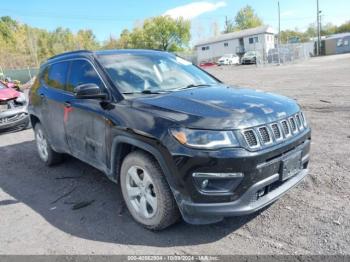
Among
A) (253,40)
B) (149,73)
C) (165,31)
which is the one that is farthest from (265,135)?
(165,31)

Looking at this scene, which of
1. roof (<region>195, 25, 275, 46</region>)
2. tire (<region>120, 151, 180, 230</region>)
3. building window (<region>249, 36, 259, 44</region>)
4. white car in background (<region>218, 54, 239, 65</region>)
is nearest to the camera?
tire (<region>120, 151, 180, 230</region>)

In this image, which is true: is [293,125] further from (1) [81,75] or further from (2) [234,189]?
(1) [81,75]

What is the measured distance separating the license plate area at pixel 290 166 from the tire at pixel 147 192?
42.3 inches

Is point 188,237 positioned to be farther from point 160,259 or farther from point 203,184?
point 203,184

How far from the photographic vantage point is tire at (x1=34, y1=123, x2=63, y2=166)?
18.4ft

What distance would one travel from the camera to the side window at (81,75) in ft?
13.4

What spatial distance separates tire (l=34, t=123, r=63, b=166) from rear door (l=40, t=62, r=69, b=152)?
290mm

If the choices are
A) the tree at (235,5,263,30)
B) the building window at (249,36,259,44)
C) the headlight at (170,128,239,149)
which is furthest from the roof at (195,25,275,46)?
the headlight at (170,128,239,149)

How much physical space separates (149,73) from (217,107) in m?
1.32

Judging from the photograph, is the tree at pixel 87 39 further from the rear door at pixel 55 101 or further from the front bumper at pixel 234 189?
the front bumper at pixel 234 189

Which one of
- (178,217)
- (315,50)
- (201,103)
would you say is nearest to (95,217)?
(178,217)

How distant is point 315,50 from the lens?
55938 millimetres

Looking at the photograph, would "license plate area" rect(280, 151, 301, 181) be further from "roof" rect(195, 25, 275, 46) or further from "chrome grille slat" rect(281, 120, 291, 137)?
"roof" rect(195, 25, 275, 46)

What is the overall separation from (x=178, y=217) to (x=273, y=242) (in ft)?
3.01
